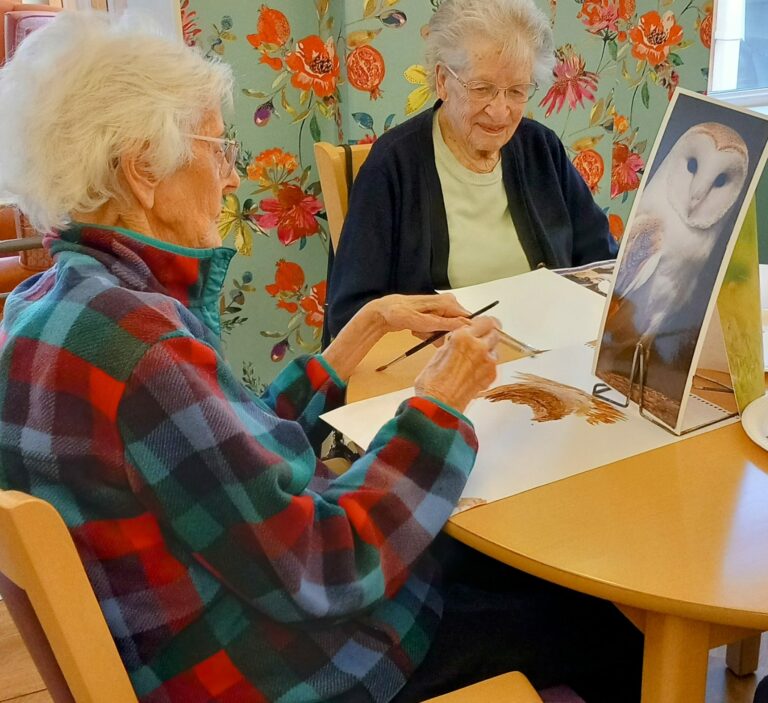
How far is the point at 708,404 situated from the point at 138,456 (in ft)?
2.39

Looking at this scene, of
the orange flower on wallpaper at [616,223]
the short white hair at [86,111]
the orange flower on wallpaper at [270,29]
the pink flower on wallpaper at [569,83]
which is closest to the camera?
the short white hair at [86,111]

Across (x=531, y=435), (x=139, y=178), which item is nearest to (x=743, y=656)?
(x=531, y=435)

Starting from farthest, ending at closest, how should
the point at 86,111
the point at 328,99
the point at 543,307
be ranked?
the point at 328,99, the point at 543,307, the point at 86,111

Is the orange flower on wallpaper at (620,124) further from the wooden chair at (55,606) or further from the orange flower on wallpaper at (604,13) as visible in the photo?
the wooden chair at (55,606)

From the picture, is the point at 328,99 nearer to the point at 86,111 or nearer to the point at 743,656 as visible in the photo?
the point at 86,111

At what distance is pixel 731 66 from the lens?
296cm

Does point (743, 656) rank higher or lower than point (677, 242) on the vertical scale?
lower

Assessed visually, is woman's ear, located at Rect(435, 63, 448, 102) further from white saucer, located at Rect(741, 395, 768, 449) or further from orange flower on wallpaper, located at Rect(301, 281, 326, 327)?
white saucer, located at Rect(741, 395, 768, 449)

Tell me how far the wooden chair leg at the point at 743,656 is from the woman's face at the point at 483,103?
1.09m

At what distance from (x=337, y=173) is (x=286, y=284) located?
665 mm

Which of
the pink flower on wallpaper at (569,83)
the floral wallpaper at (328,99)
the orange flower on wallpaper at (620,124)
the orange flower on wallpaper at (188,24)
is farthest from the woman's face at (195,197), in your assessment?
the orange flower on wallpaper at (620,124)

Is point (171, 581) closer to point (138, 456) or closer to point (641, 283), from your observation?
point (138, 456)

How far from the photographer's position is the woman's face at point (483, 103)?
1.73 m

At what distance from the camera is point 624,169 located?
9.25 feet
